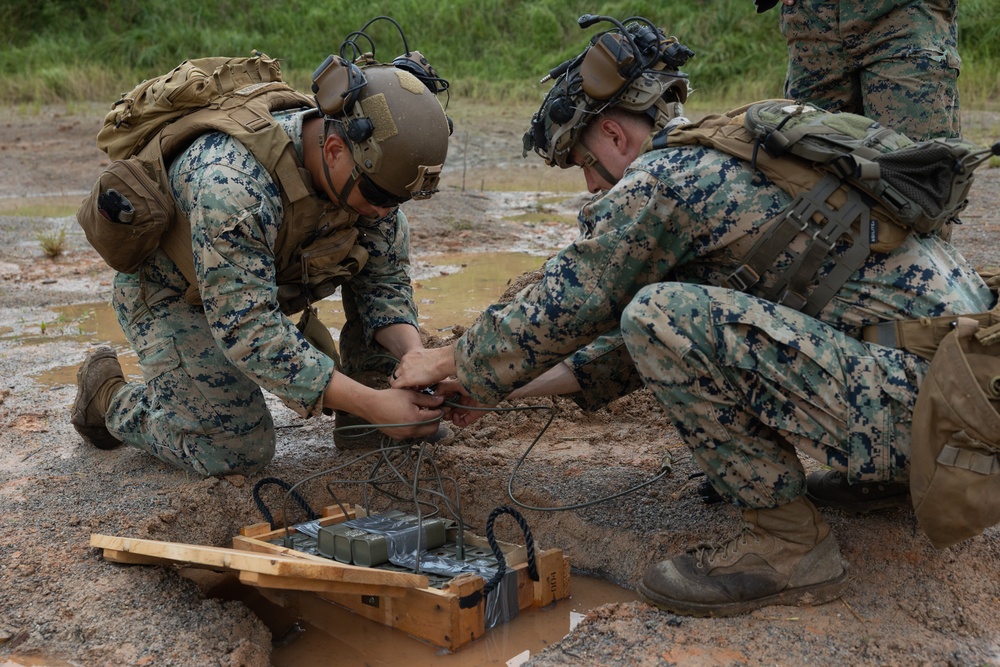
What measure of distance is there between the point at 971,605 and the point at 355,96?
2.47m

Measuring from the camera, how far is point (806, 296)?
278cm

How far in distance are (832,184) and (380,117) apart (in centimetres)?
146

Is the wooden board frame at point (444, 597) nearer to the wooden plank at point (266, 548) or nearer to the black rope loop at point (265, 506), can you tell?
the wooden plank at point (266, 548)

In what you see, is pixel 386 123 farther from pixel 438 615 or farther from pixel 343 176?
pixel 438 615

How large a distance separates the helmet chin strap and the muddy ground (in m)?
1.22

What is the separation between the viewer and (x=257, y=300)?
3328mm

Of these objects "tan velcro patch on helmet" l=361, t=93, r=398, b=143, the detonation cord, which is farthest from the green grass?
"tan velcro patch on helmet" l=361, t=93, r=398, b=143

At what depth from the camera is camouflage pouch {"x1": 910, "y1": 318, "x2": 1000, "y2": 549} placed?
2.46 meters

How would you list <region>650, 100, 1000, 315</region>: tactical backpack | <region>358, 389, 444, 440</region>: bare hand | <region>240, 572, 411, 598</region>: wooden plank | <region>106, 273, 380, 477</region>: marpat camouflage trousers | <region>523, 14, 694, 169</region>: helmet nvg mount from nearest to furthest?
<region>650, 100, 1000, 315</region>: tactical backpack < <region>240, 572, 411, 598</region>: wooden plank < <region>523, 14, 694, 169</region>: helmet nvg mount < <region>358, 389, 444, 440</region>: bare hand < <region>106, 273, 380, 477</region>: marpat camouflage trousers

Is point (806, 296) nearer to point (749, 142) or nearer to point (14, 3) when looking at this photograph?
point (749, 142)

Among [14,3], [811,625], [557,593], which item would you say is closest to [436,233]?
[557,593]

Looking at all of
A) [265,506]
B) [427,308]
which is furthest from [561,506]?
[427,308]

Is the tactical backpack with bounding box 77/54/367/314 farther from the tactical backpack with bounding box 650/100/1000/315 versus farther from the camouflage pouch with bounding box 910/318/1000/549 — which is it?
the camouflage pouch with bounding box 910/318/1000/549

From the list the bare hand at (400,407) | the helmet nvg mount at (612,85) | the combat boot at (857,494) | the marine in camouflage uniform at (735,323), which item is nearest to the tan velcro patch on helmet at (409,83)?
the helmet nvg mount at (612,85)
